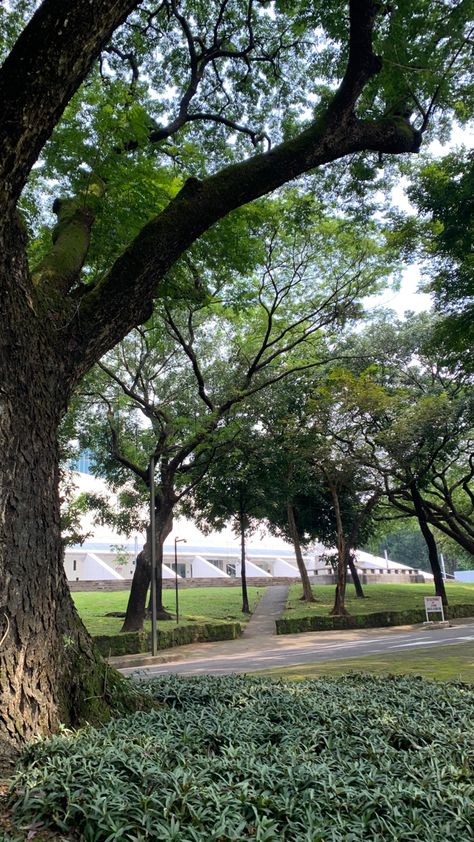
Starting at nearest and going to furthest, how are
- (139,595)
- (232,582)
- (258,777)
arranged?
1. (258,777)
2. (139,595)
3. (232,582)

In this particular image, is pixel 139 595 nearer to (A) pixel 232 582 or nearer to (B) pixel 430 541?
(B) pixel 430 541

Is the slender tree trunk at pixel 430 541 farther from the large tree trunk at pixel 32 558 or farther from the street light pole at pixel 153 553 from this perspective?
the large tree trunk at pixel 32 558

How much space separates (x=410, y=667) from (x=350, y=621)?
13131mm

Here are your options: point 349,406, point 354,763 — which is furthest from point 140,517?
point 354,763

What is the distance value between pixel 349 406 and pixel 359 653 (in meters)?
10.4

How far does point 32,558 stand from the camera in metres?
4.03

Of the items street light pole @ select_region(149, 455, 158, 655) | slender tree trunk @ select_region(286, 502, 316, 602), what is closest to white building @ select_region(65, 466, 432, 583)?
slender tree trunk @ select_region(286, 502, 316, 602)

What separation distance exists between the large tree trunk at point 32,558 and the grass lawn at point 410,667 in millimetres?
4320

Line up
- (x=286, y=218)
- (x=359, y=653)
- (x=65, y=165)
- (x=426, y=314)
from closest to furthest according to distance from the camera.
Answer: (x=65, y=165) → (x=286, y=218) → (x=359, y=653) → (x=426, y=314)

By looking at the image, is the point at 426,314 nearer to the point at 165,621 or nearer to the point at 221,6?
the point at 165,621

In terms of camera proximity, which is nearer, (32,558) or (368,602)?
(32,558)

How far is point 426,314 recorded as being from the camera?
26.8m

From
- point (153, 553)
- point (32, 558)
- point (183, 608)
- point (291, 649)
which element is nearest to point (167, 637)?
point (153, 553)

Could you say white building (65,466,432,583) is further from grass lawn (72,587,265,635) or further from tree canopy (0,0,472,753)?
tree canopy (0,0,472,753)
